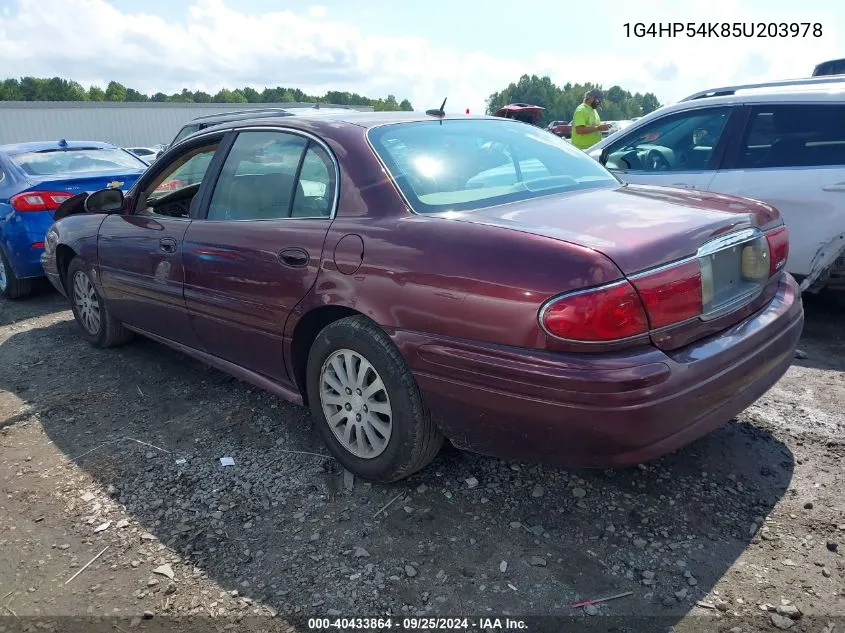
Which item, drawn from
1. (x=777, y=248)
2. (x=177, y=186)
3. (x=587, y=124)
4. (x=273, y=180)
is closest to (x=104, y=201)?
(x=177, y=186)

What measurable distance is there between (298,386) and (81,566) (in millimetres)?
1173

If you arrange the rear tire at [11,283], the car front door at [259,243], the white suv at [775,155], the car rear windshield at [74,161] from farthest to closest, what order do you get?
the car rear windshield at [74,161], the rear tire at [11,283], the white suv at [775,155], the car front door at [259,243]

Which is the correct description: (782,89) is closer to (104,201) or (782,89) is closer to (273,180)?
(273,180)

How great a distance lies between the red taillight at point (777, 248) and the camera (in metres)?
2.96

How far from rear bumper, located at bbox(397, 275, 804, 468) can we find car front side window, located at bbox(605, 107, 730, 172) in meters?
2.98

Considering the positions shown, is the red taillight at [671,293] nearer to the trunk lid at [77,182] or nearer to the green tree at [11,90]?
the trunk lid at [77,182]

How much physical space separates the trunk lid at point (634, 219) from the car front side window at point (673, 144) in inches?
91.0

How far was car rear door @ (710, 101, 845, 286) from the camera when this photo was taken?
15.3 feet

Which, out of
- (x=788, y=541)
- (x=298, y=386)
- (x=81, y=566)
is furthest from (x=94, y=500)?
(x=788, y=541)

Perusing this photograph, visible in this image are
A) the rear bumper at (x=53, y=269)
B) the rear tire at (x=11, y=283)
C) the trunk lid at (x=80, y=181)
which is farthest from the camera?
the rear tire at (x=11, y=283)

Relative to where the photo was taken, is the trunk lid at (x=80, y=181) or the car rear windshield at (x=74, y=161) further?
the car rear windshield at (x=74, y=161)

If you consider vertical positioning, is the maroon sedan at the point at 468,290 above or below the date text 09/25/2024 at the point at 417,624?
above

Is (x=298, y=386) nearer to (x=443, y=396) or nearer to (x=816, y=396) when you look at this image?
(x=443, y=396)

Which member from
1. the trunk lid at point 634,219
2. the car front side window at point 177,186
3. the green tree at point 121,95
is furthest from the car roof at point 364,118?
the green tree at point 121,95
